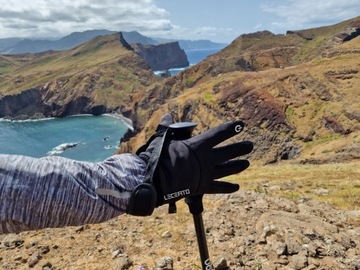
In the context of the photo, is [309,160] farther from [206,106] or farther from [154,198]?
[154,198]

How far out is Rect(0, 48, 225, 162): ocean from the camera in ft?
353

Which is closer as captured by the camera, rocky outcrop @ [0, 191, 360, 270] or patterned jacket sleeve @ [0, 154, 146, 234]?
patterned jacket sleeve @ [0, 154, 146, 234]

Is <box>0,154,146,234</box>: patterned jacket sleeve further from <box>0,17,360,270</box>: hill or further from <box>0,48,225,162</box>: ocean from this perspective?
<box>0,48,225,162</box>: ocean

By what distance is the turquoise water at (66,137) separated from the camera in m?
108

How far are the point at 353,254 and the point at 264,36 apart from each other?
137653mm

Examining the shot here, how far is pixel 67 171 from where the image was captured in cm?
289

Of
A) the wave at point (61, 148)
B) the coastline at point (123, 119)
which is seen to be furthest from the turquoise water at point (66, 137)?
the coastline at point (123, 119)

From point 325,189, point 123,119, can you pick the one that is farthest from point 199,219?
point 123,119

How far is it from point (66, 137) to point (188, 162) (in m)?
132

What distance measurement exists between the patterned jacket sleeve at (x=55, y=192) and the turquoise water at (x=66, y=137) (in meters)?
93.2

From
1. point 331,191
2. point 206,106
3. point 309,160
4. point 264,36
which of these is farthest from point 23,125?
point 331,191

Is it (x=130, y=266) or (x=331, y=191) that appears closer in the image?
(x=130, y=266)

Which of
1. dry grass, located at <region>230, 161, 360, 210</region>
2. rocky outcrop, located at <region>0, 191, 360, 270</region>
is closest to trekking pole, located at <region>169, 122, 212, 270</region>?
rocky outcrop, located at <region>0, 191, 360, 270</region>

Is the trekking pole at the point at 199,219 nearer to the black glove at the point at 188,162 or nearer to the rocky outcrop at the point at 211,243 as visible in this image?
the black glove at the point at 188,162
